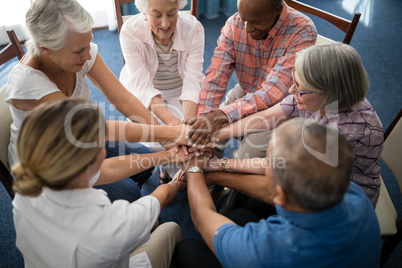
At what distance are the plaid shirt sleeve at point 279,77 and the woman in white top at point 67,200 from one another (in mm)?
847

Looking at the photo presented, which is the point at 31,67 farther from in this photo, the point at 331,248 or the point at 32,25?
the point at 331,248

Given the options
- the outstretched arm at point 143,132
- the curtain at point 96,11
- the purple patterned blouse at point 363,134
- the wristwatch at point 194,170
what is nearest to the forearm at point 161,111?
the outstretched arm at point 143,132

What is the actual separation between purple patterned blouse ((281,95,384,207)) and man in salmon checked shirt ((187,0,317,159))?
414 mm

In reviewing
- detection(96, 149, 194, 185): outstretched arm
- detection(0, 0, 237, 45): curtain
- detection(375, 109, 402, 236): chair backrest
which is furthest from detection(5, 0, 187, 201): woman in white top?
detection(0, 0, 237, 45): curtain

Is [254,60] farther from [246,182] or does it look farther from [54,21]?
[54,21]

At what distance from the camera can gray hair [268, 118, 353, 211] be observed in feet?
2.59

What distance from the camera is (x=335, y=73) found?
1167 mm

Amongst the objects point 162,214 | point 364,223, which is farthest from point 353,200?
point 162,214

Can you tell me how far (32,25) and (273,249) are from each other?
46.3 inches

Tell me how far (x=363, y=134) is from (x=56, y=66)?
1.35m

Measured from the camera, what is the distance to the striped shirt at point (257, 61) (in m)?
1.62

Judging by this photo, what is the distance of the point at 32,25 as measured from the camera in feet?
3.91

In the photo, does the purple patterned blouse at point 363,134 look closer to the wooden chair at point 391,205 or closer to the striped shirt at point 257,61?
the wooden chair at point 391,205

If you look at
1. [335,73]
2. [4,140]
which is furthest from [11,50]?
[335,73]
